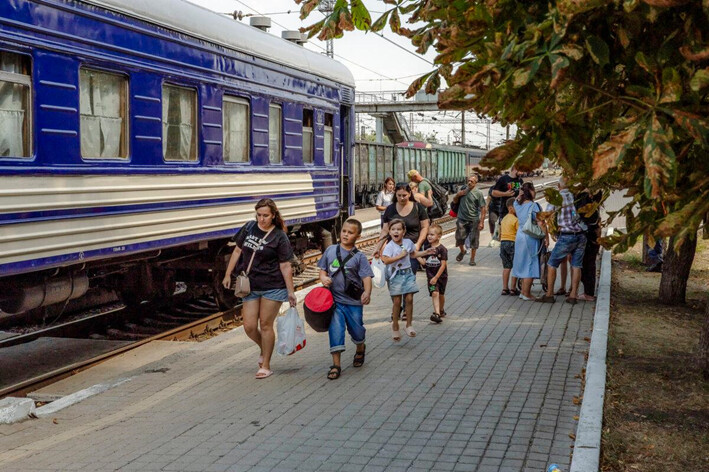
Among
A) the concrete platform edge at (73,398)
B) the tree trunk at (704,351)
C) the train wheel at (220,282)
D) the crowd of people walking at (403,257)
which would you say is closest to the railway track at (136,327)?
the train wheel at (220,282)

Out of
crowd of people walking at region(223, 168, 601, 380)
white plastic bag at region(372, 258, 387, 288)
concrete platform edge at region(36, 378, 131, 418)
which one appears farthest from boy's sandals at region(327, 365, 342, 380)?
concrete platform edge at region(36, 378, 131, 418)

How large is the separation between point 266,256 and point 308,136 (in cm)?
612

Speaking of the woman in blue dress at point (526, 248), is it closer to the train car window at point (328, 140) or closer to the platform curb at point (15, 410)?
the train car window at point (328, 140)

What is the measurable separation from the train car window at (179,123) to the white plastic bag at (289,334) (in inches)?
106

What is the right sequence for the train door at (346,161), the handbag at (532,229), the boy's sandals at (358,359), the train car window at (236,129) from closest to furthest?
the boy's sandals at (358,359) < the train car window at (236,129) < the handbag at (532,229) < the train door at (346,161)

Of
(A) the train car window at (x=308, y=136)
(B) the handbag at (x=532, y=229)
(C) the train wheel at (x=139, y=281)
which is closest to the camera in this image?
(C) the train wheel at (x=139, y=281)

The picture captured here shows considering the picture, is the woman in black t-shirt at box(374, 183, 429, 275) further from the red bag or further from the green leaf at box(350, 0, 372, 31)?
the green leaf at box(350, 0, 372, 31)

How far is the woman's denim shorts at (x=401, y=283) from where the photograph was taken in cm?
986

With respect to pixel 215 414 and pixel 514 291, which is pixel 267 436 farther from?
pixel 514 291

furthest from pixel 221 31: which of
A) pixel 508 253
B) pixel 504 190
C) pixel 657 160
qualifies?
pixel 657 160

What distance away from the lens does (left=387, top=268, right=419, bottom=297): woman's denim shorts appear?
9.86 m

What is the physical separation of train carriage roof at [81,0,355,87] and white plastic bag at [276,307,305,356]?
350 centimetres

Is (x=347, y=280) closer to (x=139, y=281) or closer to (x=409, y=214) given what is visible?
(x=409, y=214)

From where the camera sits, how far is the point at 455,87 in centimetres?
417
